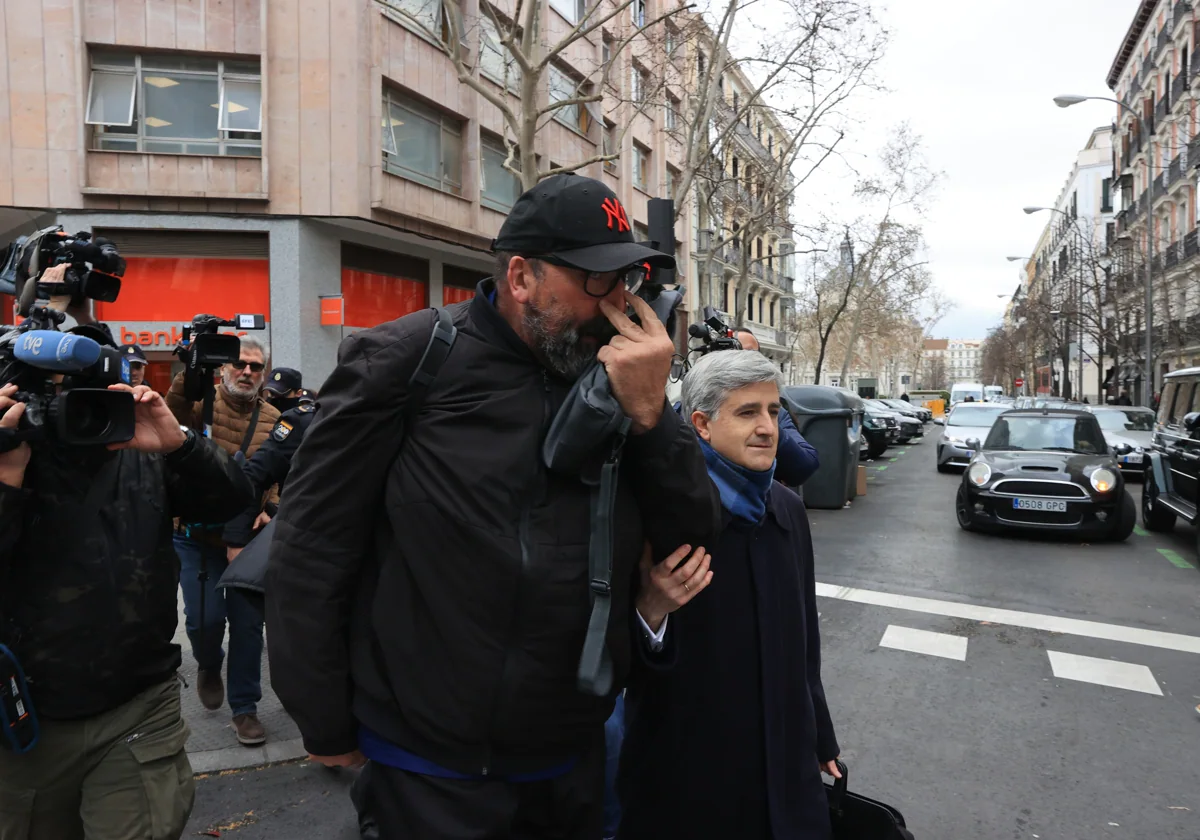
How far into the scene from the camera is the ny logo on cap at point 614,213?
65.7 inches

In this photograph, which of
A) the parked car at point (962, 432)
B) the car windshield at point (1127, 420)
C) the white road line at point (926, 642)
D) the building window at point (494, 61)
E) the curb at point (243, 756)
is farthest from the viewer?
the building window at point (494, 61)

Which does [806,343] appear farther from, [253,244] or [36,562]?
[36,562]

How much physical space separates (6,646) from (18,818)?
1.52 feet

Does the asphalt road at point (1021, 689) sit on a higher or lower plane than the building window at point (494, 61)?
lower

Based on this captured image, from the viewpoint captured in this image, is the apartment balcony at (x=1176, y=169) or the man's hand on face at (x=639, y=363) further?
the apartment balcony at (x=1176, y=169)

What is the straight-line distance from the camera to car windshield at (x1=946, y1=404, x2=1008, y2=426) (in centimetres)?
1906

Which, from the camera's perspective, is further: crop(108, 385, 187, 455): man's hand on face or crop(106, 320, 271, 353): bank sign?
crop(106, 320, 271, 353): bank sign

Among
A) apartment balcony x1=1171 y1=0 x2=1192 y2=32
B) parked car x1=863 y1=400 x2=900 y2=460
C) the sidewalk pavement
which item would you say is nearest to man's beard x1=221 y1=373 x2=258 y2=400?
the sidewalk pavement

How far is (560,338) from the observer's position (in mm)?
1661

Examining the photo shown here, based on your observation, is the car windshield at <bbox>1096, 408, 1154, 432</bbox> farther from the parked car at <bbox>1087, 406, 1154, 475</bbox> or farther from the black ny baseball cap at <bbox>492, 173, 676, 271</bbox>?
the black ny baseball cap at <bbox>492, 173, 676, 271</bbox>

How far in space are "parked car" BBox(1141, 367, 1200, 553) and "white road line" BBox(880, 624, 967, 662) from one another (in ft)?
13.4

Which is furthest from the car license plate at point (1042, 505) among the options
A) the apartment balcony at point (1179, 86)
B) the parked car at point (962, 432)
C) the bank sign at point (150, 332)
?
the apartment balcony at point (1179, 86)

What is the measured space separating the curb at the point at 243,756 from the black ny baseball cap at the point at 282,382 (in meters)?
2.00

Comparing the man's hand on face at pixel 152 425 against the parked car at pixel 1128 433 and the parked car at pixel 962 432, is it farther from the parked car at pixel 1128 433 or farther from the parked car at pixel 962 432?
the parked car at pixel 962 432
